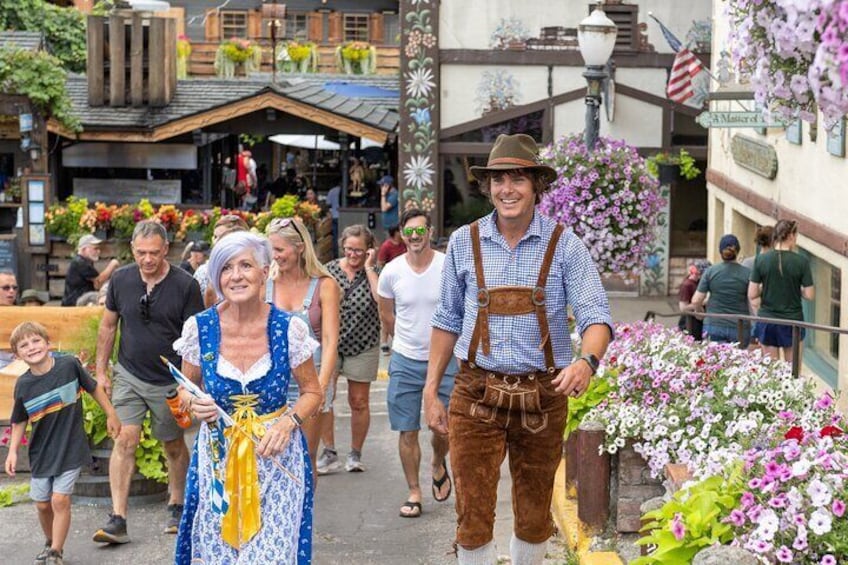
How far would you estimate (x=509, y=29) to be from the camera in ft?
74.6

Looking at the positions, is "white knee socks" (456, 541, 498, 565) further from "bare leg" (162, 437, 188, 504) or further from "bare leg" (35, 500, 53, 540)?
"bare leg" (162, 437, 188, 504)

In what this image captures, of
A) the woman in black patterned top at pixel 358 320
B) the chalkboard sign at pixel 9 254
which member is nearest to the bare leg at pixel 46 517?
the woman in black patterned top at pixel 358 320

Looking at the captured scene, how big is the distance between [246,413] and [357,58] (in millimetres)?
32529

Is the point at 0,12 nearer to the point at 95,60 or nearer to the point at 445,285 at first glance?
the point at 95,60

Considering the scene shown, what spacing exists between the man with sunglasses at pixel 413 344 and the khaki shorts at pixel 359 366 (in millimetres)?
829

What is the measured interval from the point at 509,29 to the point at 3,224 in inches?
326

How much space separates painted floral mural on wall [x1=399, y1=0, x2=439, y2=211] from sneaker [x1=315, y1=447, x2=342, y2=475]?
11.8 meters

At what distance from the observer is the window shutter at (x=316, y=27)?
142 feet

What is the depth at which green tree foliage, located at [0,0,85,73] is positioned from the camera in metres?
35.2

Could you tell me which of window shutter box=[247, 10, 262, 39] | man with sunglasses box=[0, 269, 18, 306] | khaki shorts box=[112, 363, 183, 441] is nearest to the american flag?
man with sunglasses box=[0, 269, 18, 306]

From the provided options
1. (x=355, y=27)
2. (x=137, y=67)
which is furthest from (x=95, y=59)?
(x=355, y=27)

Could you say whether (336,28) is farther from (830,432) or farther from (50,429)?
(830,432)

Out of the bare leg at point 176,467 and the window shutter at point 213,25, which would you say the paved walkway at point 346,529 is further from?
the window shutter at point 213,25

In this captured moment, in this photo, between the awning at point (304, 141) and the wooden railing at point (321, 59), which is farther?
the wooden railing at point (321, 59)
